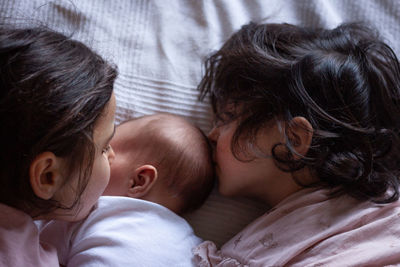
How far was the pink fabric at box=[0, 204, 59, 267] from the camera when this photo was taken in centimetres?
77

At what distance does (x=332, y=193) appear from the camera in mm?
968

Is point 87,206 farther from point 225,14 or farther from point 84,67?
point 225,14

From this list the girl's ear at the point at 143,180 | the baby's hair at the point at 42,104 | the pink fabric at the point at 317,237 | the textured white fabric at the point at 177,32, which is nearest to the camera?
the baby's hair at the point at 42,104

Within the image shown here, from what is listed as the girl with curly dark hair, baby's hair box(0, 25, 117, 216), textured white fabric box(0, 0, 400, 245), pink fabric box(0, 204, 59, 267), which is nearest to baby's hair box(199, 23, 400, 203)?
the girl with curly dark hair

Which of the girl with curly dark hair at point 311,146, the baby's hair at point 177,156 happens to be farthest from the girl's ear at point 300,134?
the baby's hair at point 177,156

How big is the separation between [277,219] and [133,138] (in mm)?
379

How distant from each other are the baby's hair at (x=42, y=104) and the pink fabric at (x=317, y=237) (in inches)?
15.9

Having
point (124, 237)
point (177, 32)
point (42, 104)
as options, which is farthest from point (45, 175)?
point (177, 32)

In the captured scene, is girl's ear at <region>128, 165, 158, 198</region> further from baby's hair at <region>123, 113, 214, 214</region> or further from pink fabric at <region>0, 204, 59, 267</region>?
pink fabric at <region>0, 204, 59, 267</region>

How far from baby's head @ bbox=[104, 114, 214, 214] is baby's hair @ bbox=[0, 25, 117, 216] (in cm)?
22

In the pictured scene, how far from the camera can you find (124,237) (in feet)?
3.01

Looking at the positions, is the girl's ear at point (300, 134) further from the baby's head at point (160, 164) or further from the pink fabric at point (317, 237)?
the baby's head at point (160, 164)

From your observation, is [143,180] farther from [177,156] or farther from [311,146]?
[311,146]

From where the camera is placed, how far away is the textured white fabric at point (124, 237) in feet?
2.95
